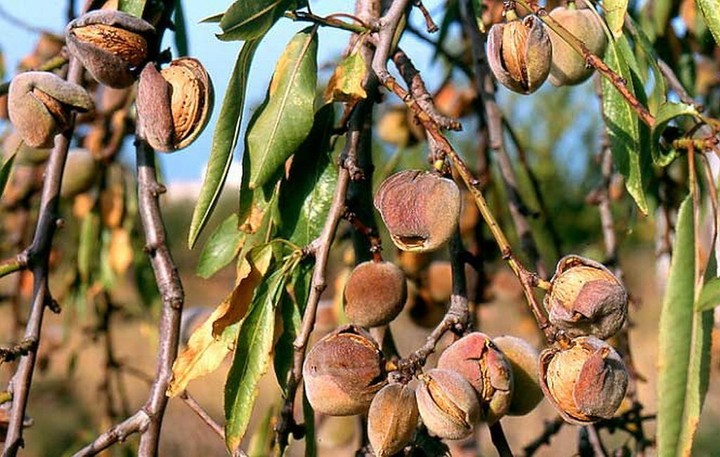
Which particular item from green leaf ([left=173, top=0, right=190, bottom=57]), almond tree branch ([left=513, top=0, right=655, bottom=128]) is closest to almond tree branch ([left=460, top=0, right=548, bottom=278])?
green leaf ([left=173, top=0, right=190, bottom=57])

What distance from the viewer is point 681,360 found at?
61 cm

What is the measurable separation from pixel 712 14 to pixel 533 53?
12 centimetres

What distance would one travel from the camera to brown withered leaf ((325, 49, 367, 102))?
0.79 metres

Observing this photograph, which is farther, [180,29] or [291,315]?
[180,29]

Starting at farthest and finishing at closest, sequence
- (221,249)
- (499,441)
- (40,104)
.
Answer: (221,249) < (40,104) < (499,441)

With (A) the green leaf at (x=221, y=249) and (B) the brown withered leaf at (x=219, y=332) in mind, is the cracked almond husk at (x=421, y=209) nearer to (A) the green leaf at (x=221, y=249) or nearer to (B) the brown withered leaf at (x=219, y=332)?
(B) the brown withered leaf at (x=219, y=332)

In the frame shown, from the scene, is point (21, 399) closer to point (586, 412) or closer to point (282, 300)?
point (282, 300)

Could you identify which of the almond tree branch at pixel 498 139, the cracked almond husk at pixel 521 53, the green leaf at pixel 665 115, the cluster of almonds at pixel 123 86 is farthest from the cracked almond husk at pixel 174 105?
the almond tree branch at pixel 498 139

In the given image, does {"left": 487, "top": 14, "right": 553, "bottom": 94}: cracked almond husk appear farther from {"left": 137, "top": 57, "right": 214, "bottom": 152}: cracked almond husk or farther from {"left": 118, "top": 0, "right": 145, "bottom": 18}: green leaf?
{"left": 118, "top": 0, "right": 145, "bottom": 18}: green leaf

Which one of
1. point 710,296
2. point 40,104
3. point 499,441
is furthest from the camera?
point 40,104

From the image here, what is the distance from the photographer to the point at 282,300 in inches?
32.2

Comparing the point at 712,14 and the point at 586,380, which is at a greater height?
the point at 712,14

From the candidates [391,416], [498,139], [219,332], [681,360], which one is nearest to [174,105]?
[219,332]

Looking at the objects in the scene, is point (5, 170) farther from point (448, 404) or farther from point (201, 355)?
point (448, 404)
